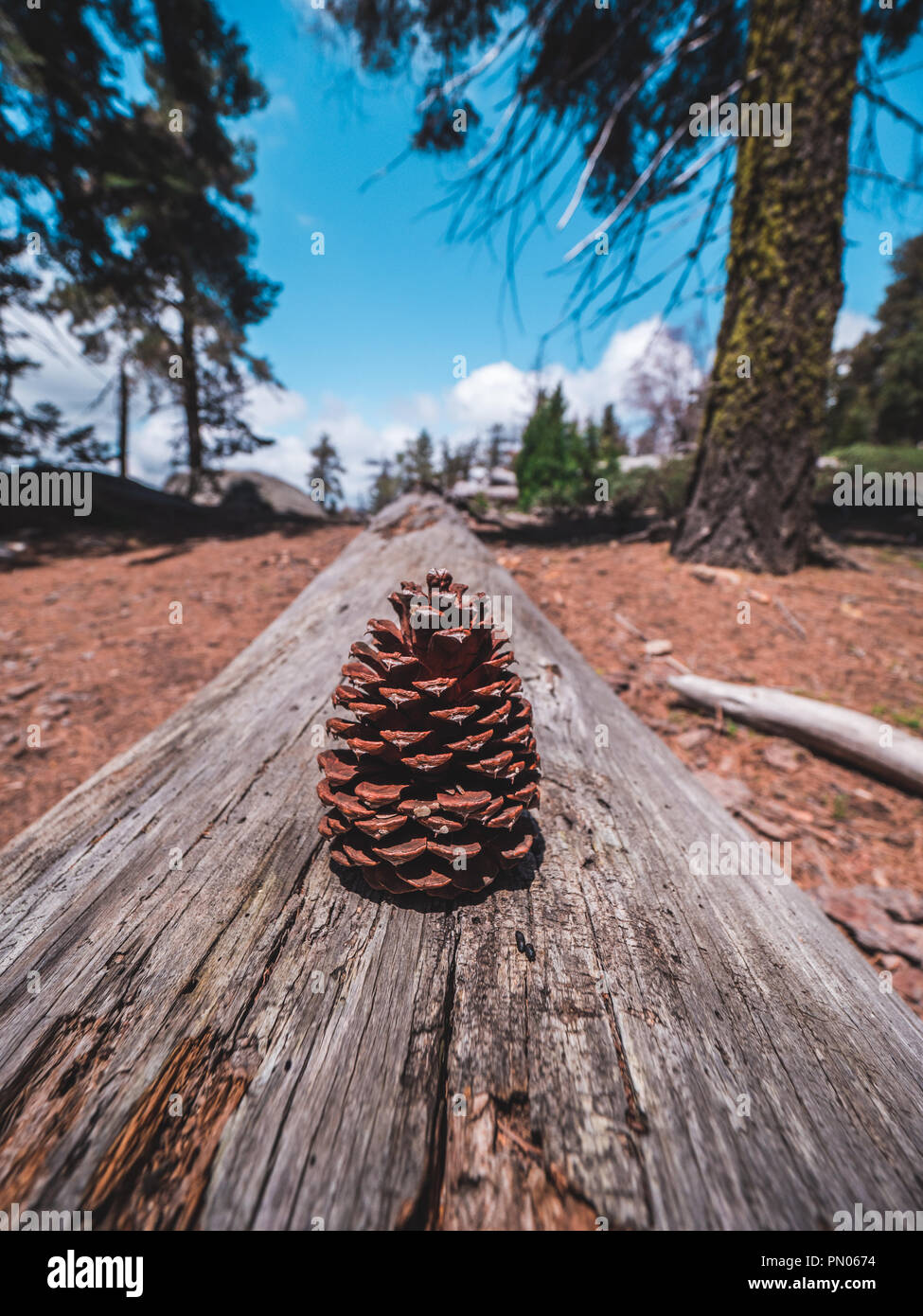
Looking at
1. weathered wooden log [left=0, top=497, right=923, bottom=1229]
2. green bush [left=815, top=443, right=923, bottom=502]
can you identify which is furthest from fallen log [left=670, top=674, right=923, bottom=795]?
green bush [left=815, top=443, right=923, bottom=502]

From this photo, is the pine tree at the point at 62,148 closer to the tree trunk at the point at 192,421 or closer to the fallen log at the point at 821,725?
the tree trunk at the point at 192,421

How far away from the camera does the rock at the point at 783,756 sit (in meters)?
3.05

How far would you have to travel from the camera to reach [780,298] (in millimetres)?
5141

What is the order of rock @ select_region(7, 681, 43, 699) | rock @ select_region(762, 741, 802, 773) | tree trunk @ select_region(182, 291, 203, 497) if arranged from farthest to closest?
tree trunk @ select_region(182, 291, 203, 497) < rock @ select_region(7, 681, 43, 699) < rock @ select_region(762, 741, 802, 773)

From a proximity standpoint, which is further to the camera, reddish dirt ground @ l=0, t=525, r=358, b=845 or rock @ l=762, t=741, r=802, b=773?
reddish dirt ground @ l=0, t=525, r=358, b=845

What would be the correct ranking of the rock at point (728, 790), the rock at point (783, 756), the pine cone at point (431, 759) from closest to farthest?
the pine cone at point (431, 759), the rock at point (728, 790), the rock at point (783, 756)

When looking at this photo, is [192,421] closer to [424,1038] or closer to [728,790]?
[728,790]

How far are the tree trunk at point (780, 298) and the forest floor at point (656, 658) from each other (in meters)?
0.63

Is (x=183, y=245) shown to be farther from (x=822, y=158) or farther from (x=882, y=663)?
(x=882, y=663)

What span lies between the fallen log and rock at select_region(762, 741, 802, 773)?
11 cm

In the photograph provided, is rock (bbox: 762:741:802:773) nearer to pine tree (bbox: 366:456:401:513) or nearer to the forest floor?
the forest floor

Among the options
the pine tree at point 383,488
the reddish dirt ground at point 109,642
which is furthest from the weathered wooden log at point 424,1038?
the pine tree at point 383,488

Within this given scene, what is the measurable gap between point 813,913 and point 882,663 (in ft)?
10.9

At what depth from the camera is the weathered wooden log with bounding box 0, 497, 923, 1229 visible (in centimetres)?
74
